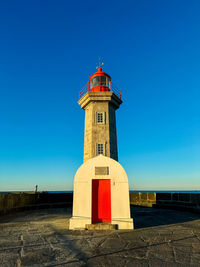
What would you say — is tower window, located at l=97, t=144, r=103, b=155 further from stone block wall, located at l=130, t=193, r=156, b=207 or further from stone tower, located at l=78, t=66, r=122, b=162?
stone block wall, located at l=130, t=193, r=156, b=207

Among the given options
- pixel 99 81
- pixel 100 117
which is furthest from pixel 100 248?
pixel 99 81

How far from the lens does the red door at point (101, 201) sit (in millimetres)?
7457

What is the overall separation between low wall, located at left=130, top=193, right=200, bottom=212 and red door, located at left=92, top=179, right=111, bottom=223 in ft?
25.0

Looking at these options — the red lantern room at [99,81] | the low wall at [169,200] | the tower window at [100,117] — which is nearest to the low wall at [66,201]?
the low wall at [169,200]

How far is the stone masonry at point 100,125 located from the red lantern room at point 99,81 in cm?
130

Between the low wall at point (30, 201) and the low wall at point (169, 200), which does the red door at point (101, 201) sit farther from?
the low wall at point (169, 200)

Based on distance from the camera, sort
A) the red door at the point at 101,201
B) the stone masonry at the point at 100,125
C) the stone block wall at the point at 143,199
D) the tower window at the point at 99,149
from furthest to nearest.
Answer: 1. the stone masonry at the point at 100,125
2. the tower window at the point at 99,149
3. the stone block wall at the point at 143,199
4. the red door at the point at 101,201

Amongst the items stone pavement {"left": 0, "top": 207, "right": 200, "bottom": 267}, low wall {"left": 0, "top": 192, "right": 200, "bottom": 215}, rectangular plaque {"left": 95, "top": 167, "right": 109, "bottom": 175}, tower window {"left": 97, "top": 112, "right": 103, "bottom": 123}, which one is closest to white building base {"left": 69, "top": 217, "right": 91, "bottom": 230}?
stone pavement {"left": 0, "top": 207, "right": 200, "bottom": 267}

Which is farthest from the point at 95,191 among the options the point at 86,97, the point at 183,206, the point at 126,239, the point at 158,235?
the point at 86,97

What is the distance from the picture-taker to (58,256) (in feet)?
13.7

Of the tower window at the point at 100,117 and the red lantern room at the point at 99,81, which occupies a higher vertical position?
the red lantern room at the point at 99,81

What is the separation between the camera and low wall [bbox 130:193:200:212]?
1194 centimetres

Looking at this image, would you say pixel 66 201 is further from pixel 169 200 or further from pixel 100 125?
pixel 169 200

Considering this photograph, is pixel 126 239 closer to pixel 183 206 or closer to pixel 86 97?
pixel 183 206
